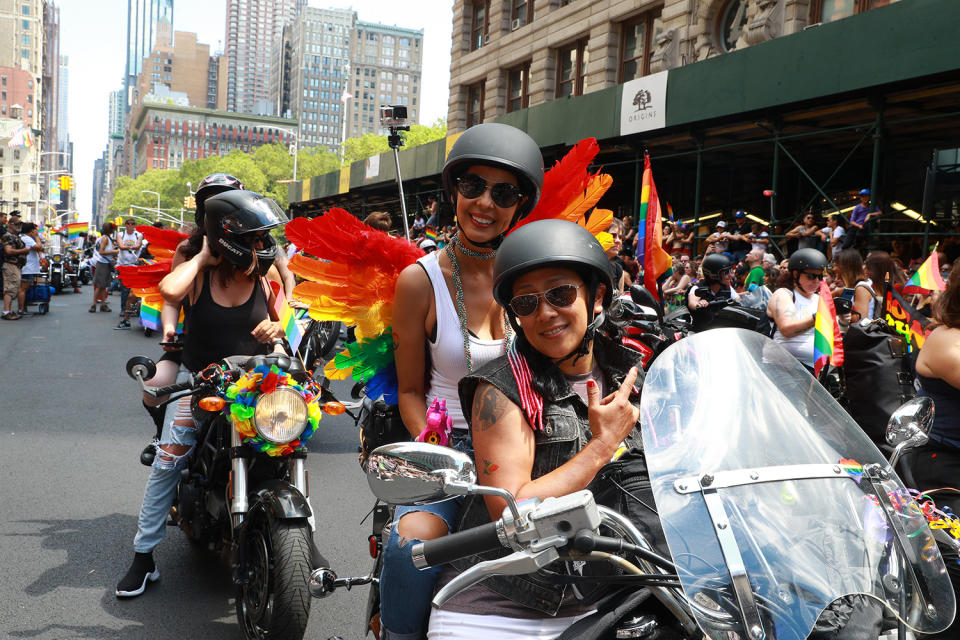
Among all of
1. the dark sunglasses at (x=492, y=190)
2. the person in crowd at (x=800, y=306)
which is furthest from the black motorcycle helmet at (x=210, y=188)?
the person in crowd at (x=800, y=306)

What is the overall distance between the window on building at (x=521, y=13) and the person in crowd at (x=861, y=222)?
19767 millimetres

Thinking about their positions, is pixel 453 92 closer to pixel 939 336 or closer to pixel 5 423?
pixel 5 423

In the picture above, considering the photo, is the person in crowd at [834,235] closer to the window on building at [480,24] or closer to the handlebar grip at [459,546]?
the handlebar grip at [459,546]

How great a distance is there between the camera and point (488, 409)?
6.99ft

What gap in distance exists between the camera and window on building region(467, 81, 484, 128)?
108 feet

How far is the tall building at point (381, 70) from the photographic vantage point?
17200 cm

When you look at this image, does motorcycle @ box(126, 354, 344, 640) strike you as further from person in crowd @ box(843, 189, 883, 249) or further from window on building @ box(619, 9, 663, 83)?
window on building @ box(619, 9, 663, 83)

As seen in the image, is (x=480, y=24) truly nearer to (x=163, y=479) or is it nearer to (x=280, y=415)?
(x=163, y=479)

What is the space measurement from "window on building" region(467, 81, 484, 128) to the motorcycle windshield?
104ft

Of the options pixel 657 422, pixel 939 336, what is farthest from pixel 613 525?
pixel 939 336

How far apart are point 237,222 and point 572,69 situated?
981 inches

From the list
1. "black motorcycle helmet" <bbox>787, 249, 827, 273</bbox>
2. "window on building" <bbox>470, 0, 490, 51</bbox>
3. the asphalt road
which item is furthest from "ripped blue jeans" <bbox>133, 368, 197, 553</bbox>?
"window on building" <bbox>470, 0, 490, 51</bbox>

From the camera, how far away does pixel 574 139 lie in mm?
18281

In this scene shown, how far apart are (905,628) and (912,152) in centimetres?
1937
